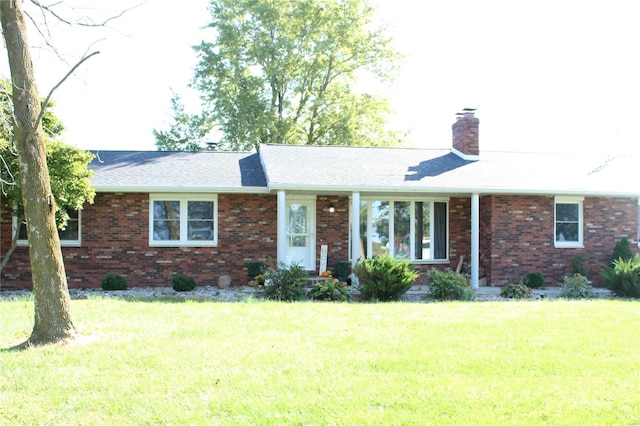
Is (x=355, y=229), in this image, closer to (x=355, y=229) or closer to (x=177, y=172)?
(x=355, y=229)

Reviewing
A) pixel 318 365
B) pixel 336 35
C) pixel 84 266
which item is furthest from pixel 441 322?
pixel 336 35

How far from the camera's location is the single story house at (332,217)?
15473 mm

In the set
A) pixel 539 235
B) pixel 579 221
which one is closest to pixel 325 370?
pixel 539 235

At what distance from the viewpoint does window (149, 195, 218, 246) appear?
16.0 metres

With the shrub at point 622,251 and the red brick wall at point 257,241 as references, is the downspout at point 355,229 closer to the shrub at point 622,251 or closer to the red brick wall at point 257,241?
the red brick wall at point 257,241

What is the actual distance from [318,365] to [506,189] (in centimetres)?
1010

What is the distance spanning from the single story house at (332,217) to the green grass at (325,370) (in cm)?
523

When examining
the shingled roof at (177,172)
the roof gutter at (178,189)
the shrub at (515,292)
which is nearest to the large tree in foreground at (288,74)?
the shingled roof at (177,172)

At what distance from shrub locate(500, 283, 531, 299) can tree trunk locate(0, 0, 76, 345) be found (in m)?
9.94

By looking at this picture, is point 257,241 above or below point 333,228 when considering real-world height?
below

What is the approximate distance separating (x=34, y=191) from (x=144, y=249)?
7.81m

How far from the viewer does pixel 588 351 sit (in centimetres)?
771

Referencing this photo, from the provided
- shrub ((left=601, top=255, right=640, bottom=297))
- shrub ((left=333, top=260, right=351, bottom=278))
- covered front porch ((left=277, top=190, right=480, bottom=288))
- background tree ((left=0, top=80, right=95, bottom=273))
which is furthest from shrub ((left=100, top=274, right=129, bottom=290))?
shrub ((left=601, top=255, right=640, bottom=297))

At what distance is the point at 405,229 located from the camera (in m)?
17.4
